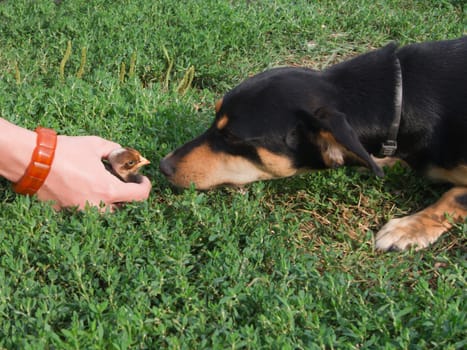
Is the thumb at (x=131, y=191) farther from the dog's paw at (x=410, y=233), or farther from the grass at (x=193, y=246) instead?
the dog's paw at (x=410, y=233)

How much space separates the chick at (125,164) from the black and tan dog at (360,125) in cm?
19

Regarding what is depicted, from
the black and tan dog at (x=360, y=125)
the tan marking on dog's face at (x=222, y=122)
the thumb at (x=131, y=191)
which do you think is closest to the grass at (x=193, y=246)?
the thumb at (x=131, y=191)

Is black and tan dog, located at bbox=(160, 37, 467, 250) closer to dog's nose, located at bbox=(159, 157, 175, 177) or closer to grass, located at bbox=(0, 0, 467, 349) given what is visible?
dog's nose, located at bbox=(159, 157, 175, 177)

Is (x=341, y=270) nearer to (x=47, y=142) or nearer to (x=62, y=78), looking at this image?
(x=47, y=142)

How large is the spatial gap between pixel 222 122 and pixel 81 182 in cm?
89

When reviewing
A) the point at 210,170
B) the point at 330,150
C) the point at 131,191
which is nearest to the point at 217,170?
the point at 210,170

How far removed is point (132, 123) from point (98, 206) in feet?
3.90

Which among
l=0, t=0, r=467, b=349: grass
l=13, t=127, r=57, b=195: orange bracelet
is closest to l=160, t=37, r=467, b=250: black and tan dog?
l=0, t=0, r=467, b=349: grass

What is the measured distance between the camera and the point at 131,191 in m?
3.71

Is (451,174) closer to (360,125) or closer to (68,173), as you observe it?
(360,125)

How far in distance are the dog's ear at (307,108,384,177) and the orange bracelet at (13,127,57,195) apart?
145 cm

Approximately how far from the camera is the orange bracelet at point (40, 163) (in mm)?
3527

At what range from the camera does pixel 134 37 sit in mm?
6008

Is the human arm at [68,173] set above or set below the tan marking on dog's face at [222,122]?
below
